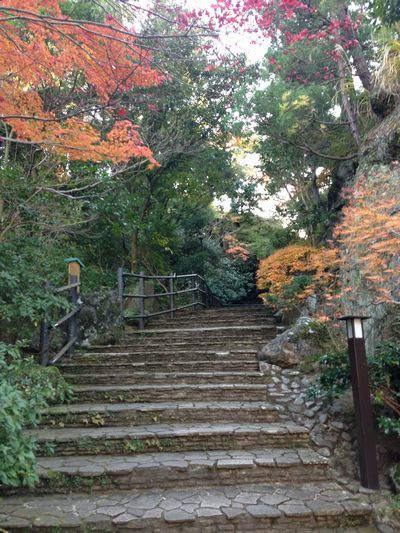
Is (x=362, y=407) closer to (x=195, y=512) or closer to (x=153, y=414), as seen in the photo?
(x=195, y=512)

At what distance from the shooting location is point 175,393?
4.77 meters

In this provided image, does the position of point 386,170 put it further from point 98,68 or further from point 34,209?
point 34,209

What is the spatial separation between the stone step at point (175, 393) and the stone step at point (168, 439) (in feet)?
2.44

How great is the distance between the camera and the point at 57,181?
7203mm

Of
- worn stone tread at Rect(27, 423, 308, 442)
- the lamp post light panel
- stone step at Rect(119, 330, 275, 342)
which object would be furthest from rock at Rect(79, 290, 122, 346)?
the lamp post light panel

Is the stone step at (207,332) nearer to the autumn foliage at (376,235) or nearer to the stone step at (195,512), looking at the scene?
the autumn foliage at (376,235)

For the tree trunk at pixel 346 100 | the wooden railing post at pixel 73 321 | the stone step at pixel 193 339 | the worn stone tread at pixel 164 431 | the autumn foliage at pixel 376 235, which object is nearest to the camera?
the worn stone tread at pixel 164 431

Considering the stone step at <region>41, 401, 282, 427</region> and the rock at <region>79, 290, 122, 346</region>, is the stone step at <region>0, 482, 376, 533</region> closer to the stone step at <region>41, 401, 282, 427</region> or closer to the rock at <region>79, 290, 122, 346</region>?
the stone step at <region>41, 401, 282, 427</region>

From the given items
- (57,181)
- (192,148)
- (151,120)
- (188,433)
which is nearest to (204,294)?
(192,148)

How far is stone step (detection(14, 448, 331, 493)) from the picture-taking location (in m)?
3.28

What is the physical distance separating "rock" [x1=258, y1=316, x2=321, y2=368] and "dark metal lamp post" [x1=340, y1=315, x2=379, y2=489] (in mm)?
1708

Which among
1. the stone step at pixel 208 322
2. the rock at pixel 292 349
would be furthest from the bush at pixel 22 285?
the stone step at pixel 208 322

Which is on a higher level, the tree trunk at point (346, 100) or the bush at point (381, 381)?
the tree trunk at point (346, 100)

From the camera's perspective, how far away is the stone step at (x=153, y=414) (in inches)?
166
